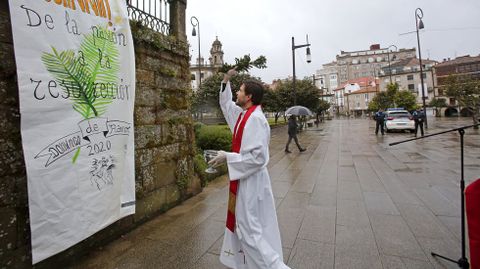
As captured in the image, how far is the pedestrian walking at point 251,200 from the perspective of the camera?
2.13m

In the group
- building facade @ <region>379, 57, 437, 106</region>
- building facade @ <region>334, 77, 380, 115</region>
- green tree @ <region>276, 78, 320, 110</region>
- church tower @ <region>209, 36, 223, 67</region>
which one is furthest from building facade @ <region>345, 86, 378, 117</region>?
green tree @ <region>276, 78, 320, 110</region>

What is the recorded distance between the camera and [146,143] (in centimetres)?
368

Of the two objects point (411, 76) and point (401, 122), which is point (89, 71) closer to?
point (401, 122)

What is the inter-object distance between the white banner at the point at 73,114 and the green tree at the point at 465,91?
23067 mm

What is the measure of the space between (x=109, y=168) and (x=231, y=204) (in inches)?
57.3

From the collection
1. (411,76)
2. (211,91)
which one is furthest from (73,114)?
(411,76)

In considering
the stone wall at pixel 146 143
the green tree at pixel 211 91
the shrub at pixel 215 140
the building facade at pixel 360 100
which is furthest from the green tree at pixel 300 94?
the building facade at pixel 360 100

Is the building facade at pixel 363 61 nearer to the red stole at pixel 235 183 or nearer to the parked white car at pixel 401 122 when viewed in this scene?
the parked white car at pixel 401 122

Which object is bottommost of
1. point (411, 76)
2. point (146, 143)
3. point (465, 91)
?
point (146, 143)

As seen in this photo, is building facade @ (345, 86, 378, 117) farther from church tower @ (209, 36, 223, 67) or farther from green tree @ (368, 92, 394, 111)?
church tower @ (209, 36, 223, 67)

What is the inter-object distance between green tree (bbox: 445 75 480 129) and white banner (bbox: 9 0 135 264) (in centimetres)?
2307

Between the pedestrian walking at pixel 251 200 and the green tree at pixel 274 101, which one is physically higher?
the green tree at pixel 274 101

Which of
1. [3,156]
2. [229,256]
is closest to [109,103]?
[3,156]

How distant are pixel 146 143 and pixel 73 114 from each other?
1346 millimetres
